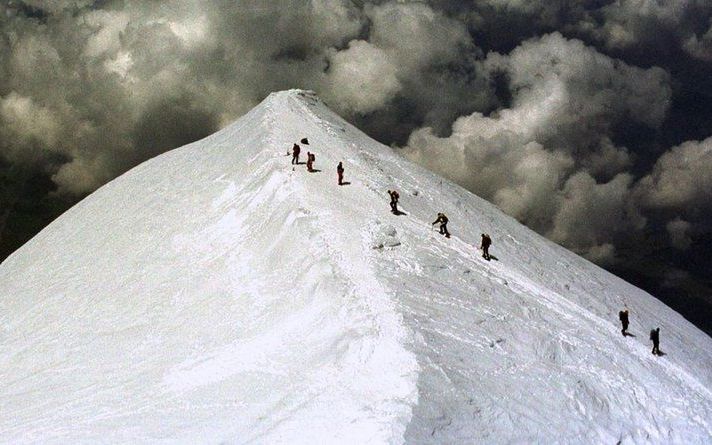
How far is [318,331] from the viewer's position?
2305 cm

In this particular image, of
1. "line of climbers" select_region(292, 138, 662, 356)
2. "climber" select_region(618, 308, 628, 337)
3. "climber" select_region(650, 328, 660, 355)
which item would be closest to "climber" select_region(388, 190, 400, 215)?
"line of climbers" select_region(292, 138, 662, 356)

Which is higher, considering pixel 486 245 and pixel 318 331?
pixel 486 245

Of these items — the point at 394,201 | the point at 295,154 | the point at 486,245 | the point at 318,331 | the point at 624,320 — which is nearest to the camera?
the point at 318,331

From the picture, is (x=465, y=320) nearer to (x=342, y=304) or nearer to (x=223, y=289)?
(x=342, y=304)

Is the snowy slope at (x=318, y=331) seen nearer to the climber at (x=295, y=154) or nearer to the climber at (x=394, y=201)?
the climber at (x=394, y=201)

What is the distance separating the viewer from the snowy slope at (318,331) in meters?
19.3

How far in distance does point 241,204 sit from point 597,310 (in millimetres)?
23265

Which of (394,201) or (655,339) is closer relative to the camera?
(655,339)

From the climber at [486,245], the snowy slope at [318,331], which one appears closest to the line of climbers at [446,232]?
the climber at [486,245]

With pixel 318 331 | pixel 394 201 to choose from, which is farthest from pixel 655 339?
pixel 318 331

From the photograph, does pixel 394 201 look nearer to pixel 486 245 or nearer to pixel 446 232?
pixel 446 232

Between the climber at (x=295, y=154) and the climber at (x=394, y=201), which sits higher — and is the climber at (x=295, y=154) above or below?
above

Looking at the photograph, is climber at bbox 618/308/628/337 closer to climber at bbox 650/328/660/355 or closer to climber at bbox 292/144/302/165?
climber at bbox 650/328/660/355

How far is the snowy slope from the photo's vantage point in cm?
1934
